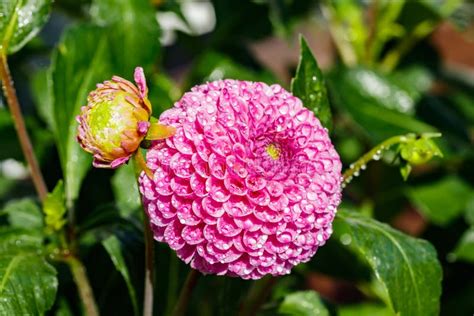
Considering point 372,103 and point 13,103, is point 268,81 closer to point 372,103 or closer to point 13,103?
point 372,103

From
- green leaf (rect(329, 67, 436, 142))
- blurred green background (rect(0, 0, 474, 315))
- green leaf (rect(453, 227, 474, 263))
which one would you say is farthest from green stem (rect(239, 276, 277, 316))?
green leaf (rect(453, 227, 474, 263))

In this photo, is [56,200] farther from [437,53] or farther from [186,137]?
[437,53]

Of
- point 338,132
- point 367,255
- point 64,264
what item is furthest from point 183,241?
point 338,132

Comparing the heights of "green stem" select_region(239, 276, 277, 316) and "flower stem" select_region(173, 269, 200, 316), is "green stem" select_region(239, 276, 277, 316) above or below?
below

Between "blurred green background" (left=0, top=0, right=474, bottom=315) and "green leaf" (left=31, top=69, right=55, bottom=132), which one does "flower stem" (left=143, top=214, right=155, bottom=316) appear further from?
"green leaf" (left=31, top=69, right=55, bottom=132)

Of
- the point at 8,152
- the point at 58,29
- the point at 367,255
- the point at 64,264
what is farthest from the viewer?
the point at 58,29

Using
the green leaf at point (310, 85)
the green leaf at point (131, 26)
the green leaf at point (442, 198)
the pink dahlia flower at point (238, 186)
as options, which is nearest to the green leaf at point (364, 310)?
the green leaf at point (442, 198)
